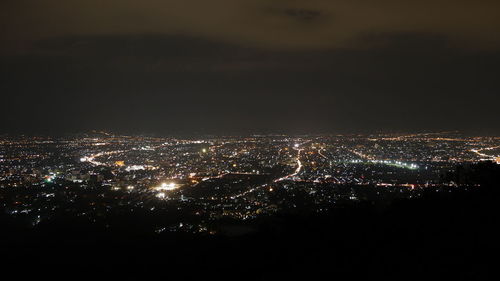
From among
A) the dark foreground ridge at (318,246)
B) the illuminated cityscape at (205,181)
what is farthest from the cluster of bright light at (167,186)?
the dark foreground ridge at (318,246)

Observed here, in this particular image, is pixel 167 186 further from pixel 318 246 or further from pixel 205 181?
pixel 318 246

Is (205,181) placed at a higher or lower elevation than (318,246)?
lower

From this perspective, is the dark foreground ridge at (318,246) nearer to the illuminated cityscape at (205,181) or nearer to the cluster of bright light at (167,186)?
the illuminated cityscape at (205,181)

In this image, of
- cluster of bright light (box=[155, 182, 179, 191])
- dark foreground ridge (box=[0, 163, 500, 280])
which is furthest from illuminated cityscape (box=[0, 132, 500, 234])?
dark foreground ridge (box=[0, 163, 500, 280])

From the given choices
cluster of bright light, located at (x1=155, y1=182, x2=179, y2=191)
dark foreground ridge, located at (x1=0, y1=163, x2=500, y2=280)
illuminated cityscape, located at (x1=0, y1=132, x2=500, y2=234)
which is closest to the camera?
dark foreground ridge, located at (x1=0, y1=163, x2=500, y2=280)

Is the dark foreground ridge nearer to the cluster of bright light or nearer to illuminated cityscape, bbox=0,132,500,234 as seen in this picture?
illuminated cityscape, bbox=0,132,500,234

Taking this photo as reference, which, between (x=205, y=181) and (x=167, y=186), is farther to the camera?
(x=205, y=181)

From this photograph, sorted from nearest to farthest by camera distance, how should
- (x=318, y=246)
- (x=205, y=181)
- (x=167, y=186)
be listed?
1. (x=318, y=246)
2. (x=167, y=186)
3. (x=205, y=181)

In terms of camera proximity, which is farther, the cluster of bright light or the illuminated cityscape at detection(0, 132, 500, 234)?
the cluster of bright light

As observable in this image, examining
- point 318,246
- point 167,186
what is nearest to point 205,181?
point 167,186

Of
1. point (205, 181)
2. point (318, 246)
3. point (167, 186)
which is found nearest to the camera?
point (318, 246)
